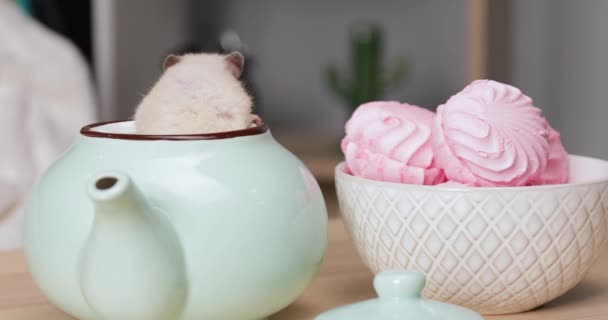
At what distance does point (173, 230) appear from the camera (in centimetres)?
50

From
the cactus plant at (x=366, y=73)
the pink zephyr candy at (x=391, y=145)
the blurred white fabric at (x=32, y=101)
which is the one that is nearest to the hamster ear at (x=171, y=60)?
the pink zephyr candy at (x=391, y=145)

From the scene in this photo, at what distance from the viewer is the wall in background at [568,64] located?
217 cm

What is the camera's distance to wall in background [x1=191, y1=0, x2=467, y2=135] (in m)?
2.55

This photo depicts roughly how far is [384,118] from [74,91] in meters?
1.22

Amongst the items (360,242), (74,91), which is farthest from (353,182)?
(74,91)

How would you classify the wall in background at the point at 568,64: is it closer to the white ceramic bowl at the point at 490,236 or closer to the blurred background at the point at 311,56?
the blurred background at the point at 311,56

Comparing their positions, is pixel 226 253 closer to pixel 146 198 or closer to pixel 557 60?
pixel 146 198

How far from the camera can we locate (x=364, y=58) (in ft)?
7.35

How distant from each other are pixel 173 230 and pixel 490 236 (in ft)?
0.70

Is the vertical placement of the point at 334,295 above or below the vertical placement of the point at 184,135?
below

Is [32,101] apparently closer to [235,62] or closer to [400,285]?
[235,62]

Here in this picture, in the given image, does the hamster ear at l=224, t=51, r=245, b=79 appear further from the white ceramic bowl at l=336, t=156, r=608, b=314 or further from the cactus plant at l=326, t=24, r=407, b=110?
the cactus plant at l=326, t=24, r=407, b=110

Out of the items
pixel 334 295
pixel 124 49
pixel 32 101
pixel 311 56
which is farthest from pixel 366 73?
pixel 334 295

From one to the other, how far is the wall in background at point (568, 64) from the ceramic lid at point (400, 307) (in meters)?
1.84
